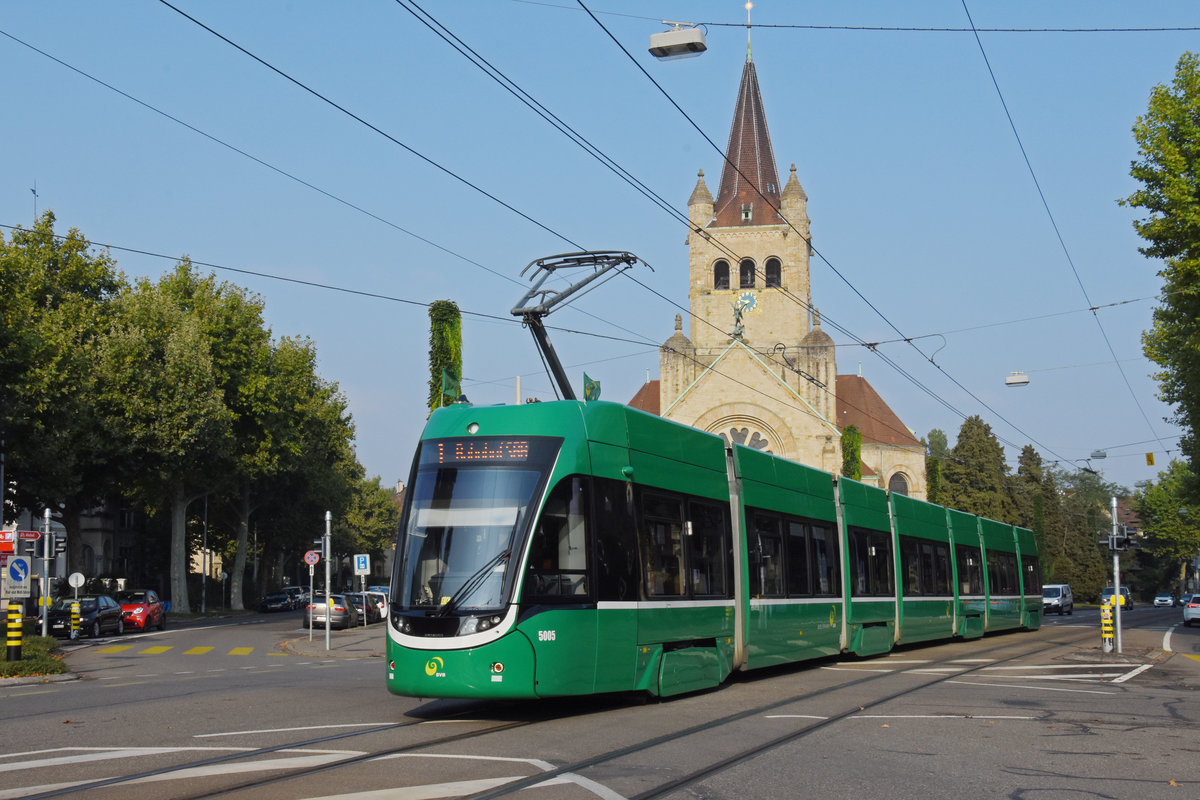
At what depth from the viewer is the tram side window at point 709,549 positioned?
14.0 meters

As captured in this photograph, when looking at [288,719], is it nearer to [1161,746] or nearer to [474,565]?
[474,565]

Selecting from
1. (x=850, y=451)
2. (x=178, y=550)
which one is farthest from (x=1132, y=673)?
(x=850, y=451)

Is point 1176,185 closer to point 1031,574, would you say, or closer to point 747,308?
point 1031,574

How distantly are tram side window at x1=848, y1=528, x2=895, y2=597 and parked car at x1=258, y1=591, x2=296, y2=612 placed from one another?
47.2 metres

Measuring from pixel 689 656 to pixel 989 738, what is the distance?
3975 mm

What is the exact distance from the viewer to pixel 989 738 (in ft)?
33.8

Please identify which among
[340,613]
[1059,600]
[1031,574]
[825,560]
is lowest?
[1059,600]

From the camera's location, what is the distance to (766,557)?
1623 centimetres

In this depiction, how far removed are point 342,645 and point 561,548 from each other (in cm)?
2122

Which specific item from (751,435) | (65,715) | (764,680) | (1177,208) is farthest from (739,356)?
(65,715)

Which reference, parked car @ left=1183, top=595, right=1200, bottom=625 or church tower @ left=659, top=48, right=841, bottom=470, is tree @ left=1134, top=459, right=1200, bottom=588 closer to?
church tower @ left=659, top=48, right=841, bottom=470

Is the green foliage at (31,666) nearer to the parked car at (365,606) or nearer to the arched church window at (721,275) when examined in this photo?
the parked car at (365,606)

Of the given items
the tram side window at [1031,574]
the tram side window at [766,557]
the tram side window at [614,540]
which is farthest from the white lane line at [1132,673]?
the tram side window at [1031,574]

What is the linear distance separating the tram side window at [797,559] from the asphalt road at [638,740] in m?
1.24
